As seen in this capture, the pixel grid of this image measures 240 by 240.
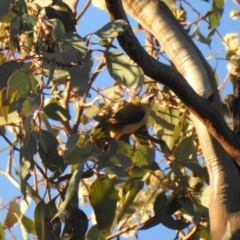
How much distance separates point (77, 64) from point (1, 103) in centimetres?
42

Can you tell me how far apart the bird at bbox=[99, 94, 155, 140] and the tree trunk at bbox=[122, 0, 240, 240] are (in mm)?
255

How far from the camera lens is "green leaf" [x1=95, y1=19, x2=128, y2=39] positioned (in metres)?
1.06

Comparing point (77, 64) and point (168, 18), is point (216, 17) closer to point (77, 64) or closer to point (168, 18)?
point (168, 18)

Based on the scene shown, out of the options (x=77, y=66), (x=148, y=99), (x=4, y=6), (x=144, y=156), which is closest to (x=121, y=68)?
(x=77, y=66)

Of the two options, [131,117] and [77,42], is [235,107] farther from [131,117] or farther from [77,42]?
[131,117]

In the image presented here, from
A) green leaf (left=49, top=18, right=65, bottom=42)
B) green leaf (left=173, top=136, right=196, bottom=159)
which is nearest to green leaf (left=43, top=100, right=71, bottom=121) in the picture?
green leaf (left=173, top=136, right=196, bottom=159)

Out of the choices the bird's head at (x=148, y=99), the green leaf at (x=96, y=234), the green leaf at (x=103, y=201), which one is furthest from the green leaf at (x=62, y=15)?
the bird's head at (x=148, y=99)

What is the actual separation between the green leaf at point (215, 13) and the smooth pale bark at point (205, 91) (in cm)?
25

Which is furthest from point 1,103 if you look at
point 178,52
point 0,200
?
point 178,52

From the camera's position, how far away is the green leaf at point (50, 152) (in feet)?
4.43

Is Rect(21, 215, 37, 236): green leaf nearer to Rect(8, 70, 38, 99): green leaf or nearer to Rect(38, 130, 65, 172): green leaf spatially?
Rect(38, 130, 65, 172): green leaf

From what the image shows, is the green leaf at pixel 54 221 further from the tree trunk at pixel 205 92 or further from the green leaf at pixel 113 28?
the green leaf at pixel 113 28

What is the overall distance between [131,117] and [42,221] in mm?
458

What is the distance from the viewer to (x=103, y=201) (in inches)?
54.4
